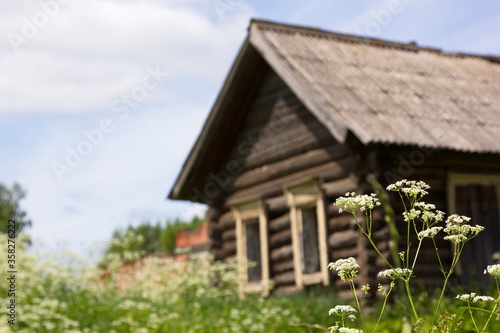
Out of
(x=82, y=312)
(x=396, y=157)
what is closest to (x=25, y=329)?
(x=82, y=312)

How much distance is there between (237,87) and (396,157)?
3.97 metres

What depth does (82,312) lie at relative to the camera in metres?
11.6

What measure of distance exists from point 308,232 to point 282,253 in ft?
1.98

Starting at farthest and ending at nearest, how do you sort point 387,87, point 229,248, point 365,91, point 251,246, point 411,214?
point 229,248 < point 251,246 < point 387,87 < point 365,91 < point 411,214

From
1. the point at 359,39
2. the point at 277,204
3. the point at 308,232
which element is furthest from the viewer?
the point at 359,39

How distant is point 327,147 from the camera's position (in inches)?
497

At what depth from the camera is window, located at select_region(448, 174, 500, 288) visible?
1204cm

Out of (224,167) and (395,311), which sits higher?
(224,167)

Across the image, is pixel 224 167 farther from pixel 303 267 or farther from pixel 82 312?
pixel 82 312

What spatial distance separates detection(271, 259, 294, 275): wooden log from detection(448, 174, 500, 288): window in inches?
110

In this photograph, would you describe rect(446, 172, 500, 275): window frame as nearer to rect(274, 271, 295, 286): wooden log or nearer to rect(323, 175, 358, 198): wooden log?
rect(323, 175, 358, 198): wooden log

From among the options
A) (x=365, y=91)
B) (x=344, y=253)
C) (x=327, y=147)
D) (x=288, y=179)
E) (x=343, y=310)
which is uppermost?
(x=365, y=91)

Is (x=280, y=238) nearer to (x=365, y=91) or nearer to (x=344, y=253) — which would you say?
(x=344, y=253)

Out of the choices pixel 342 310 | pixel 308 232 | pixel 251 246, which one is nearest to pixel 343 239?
pixel 308 232
